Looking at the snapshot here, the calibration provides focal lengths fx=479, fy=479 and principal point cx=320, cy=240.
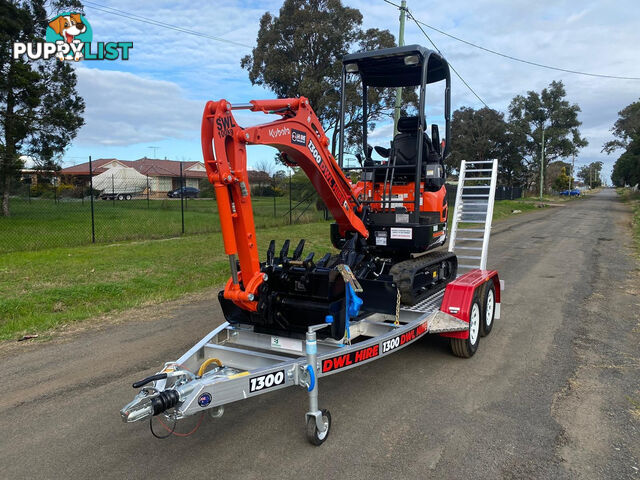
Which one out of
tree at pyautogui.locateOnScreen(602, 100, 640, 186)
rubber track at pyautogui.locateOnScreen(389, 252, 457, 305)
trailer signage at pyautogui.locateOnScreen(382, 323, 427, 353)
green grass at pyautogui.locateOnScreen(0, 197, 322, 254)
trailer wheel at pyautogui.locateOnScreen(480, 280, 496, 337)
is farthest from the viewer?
tree at pyautogui.locateOnScreen(602, 100, 640, 186)

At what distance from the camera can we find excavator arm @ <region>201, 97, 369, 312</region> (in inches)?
154

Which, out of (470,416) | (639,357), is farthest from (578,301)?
(470,416)

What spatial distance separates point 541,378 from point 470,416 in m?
1.34

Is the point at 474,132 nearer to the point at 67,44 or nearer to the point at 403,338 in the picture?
the point at 67,44

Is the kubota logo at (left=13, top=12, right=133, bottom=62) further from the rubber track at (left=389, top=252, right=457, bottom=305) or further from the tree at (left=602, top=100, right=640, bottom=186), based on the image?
the tree at (left=602, top=100, right=640, bottom=186)

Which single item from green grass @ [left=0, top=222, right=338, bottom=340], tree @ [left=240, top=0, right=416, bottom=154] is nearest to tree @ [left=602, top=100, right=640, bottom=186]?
tree @ [left=240, top=0, right=416, bottom=154]

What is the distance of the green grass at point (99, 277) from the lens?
7441 mm

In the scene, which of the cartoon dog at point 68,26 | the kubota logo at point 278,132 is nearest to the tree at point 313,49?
the cartoon dog at point 68,26

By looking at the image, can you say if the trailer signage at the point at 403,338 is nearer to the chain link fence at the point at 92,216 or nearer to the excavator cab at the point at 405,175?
the excavator cab at the point at 405,175

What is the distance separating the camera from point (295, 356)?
494cm

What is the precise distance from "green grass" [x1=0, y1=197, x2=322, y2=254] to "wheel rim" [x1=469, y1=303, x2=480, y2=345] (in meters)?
11.8

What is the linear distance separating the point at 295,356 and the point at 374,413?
1013mm

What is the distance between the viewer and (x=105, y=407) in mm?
4406

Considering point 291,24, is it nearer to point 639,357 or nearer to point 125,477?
point 639,357
